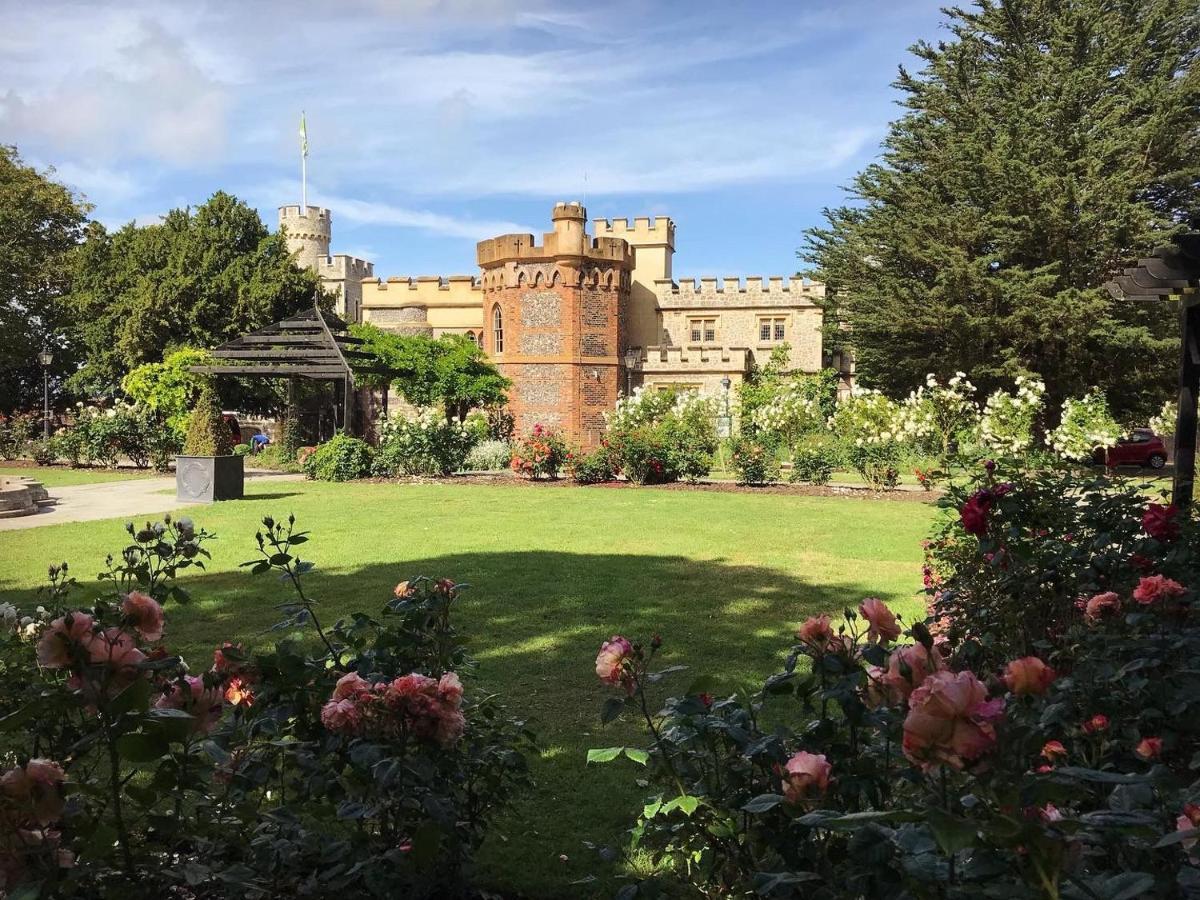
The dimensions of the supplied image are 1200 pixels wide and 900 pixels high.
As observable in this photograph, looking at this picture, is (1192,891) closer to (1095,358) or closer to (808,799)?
(808,799)

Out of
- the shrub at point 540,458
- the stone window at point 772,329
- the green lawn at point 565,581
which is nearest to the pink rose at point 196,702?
the green lawn at point 565,581

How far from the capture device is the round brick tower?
4869 cm

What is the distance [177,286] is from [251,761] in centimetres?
3034

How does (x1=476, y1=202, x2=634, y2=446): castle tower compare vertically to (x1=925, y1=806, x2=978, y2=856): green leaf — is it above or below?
above

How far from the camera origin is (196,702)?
2.02 meters

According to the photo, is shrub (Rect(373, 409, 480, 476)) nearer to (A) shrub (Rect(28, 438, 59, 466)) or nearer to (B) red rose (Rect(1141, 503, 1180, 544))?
(A) shrub (Rect(28, 438, 59, 466))

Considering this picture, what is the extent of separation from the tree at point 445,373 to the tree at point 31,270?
11702mm

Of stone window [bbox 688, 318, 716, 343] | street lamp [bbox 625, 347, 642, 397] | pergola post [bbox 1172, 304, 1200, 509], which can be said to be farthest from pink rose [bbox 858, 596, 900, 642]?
stone window [bbox 688, 318, 716, 343]

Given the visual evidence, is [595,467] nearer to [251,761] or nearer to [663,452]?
[663,452]

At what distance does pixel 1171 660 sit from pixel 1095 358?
76.4ft

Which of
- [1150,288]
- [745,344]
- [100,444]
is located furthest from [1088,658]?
[745,344]

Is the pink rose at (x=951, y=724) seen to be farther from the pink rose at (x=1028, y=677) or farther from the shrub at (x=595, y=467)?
the shrub at (x=595, y=467)

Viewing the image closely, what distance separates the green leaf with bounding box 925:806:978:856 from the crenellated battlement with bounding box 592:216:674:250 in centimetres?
4122

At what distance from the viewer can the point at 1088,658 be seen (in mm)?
2383
